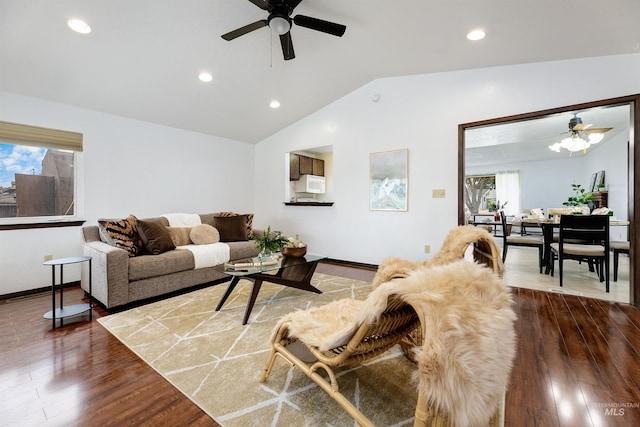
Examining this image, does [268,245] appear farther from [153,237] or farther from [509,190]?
[509,190]

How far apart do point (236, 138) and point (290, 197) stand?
1.56m

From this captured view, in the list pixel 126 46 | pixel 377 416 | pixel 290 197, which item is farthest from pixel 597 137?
pixel 126 46

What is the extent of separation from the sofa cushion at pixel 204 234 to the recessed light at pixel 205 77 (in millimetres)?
1945

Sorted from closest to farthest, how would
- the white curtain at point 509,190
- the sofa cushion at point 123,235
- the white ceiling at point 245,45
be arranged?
the white ceiling at point 245,45
the sofa cushion at point 123,235
the white curtain at point 509,190

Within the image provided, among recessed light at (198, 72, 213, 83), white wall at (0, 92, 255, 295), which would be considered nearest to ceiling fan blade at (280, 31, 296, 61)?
recessed light at (198, 72, 213, 83)

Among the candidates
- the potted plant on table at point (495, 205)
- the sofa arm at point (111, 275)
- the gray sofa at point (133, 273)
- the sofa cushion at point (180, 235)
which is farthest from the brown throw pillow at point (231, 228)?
the potted plant on table at point (495, 205)

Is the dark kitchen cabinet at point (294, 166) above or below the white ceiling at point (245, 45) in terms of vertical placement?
below

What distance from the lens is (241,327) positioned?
2.23 meters

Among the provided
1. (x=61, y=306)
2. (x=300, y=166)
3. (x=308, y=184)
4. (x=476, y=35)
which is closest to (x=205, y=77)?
(x=300, y=166)

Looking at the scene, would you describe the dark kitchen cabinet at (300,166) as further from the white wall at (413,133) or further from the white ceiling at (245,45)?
the white ceiling at (245,45)

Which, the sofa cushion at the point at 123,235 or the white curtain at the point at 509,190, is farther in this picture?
the white curtain at the point at 509,190

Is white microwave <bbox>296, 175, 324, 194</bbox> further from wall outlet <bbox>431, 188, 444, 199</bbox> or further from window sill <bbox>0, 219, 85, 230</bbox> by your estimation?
window sill <bbox>0, 219, 85, 230</bbox>

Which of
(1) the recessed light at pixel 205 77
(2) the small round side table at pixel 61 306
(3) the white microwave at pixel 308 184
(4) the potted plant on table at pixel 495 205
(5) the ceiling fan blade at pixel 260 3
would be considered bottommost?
(2) the small round side table at pixel 61 306

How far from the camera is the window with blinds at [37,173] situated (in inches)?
121
